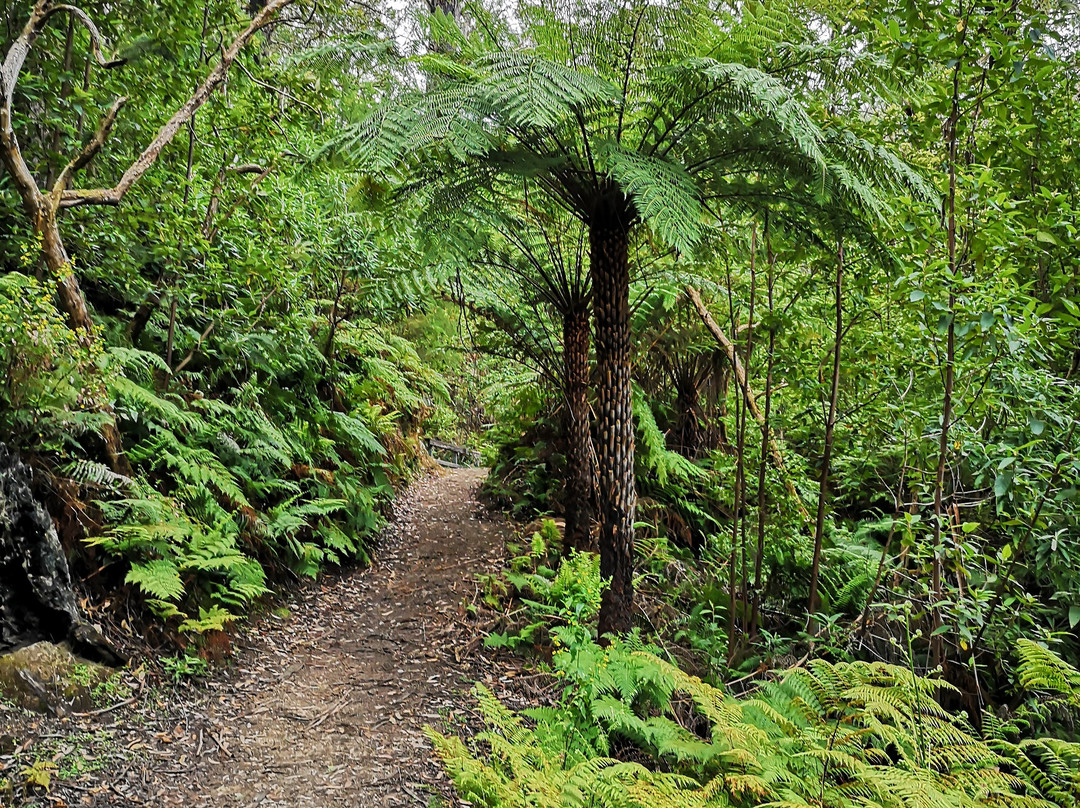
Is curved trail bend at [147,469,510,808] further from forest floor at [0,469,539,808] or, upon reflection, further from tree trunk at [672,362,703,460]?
tree trunk at [672,362,703,460]

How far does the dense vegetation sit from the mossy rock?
46 cm

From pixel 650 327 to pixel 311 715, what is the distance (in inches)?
163

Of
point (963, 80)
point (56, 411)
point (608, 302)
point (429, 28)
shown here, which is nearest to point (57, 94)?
point (56, 411)

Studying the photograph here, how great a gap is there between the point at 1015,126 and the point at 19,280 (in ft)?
15.8

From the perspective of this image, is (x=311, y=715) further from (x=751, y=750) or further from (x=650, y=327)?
(x=650, y=327)

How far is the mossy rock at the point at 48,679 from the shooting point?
2615 millimetres

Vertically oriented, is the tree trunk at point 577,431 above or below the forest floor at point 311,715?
above

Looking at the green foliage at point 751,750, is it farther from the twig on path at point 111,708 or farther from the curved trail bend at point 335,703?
the twig on path at point 111,708

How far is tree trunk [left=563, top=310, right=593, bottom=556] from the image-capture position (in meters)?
5.18

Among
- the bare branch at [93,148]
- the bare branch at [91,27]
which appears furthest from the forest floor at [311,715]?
the bare branch at [91,27]

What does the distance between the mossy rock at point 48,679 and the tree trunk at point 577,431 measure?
11.2 ft

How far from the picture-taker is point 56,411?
10.1 ft

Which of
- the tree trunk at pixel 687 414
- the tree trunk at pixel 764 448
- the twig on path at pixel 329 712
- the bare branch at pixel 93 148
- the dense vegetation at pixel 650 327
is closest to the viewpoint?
the dense vegetation at pixel 650 327

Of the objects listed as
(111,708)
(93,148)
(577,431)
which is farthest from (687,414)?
(93,148)
